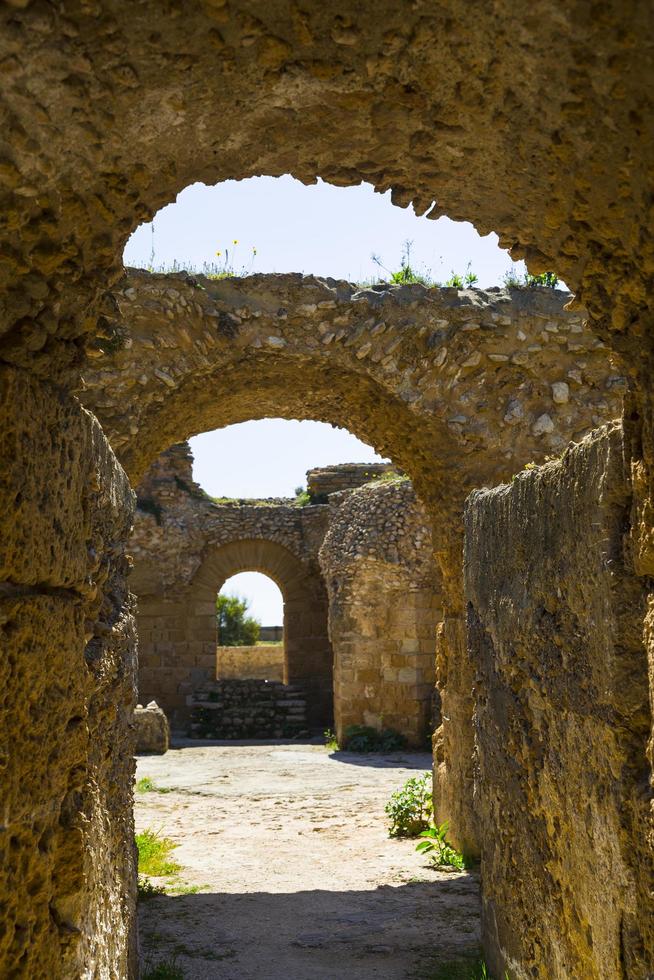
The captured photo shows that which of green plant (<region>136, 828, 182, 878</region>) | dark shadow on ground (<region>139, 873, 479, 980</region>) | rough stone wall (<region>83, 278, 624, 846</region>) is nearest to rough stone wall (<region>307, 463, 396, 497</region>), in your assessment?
rough stone wall (<region>83, 278, 624, 846</region>)

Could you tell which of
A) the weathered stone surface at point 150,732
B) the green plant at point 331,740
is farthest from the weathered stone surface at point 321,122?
the green plant at point 331,740

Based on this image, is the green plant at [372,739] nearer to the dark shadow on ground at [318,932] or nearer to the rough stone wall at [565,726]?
the dark shadow on ground at [318,932]

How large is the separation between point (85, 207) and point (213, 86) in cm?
50

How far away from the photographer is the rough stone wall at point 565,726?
2.85m

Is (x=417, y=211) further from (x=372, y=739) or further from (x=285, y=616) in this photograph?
(x=285, y=616)

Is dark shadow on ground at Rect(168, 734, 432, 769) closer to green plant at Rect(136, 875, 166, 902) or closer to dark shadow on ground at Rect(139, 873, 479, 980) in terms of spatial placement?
dark shadow on ground at Rect(139, 873, 479, 980)

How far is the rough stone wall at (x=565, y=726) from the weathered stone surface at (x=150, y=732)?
30.3ft

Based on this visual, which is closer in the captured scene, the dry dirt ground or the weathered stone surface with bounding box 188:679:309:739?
the dry dirt ground

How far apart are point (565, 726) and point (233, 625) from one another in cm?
2122

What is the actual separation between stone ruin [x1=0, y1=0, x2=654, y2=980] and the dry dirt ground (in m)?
0.94

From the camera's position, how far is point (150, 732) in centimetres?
1355

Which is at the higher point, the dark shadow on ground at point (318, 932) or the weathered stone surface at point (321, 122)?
the weathered stone surface at point (321, 122)

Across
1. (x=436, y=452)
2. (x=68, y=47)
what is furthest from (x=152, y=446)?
(x=68, y=47)

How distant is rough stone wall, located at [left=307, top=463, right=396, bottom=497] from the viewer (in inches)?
703
